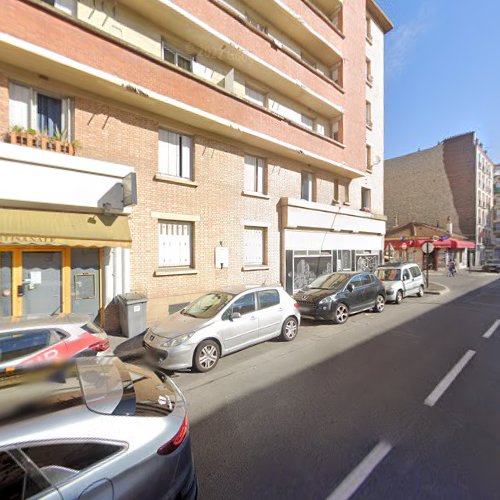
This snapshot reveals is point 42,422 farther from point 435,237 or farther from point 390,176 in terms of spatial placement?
point 390,176

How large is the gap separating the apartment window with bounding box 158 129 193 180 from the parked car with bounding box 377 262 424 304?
9.20 metres

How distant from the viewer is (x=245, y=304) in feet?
20.0

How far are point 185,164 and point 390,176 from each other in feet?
115

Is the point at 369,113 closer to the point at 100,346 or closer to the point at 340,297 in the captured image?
the point at 340,297

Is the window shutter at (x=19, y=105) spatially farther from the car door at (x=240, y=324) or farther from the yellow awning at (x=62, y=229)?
the car door at (x=240, y=324)

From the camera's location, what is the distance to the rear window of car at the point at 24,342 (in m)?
→ 3.66

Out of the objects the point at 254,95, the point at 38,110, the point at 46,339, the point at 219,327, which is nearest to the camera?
the point at 46,339

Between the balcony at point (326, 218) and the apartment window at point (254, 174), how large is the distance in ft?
3.86

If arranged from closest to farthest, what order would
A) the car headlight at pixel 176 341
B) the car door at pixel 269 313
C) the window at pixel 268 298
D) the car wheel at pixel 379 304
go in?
the car headlight at pixel 176 341, the car door at pixel 269 313, the window at pixel 268 298, the car wheel at pixel 379 304

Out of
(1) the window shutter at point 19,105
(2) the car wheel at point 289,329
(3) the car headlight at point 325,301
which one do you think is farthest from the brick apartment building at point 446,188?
(1) the window shutter at point 19,105

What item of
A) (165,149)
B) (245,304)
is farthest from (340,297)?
(165,149)

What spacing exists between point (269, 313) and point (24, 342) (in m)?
4.40

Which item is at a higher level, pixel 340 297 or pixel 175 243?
pixel 175 243

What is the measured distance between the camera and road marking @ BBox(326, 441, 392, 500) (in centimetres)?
248
